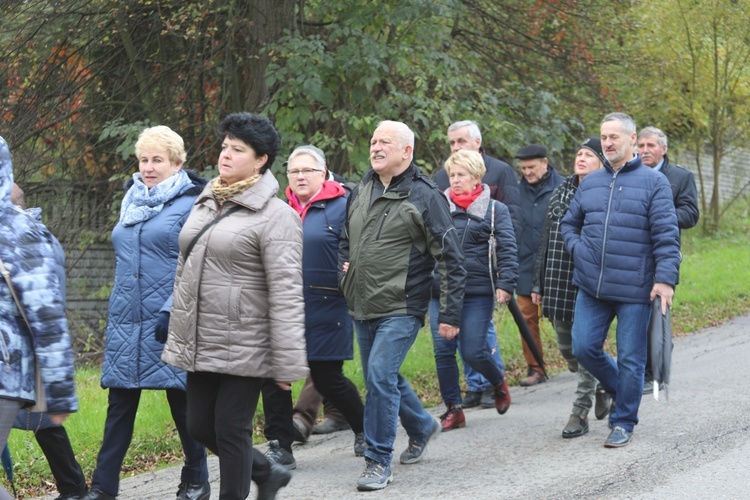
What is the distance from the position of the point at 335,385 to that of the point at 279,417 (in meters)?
0.41

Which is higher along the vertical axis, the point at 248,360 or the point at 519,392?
the point at 248,360

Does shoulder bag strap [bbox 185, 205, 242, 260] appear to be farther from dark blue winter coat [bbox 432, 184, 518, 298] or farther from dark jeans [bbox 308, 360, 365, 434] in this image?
dark blue winter coat [bbox 432, 184, 518, 298]

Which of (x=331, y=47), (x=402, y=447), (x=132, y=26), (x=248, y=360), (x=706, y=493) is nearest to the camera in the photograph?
→ (x=248, y=360)

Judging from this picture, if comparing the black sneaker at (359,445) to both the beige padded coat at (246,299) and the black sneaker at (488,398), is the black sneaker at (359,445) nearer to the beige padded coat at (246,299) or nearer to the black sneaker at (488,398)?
the black sneaker at (488,398)

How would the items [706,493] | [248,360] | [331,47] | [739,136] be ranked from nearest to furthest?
[248,360], [706,493], [331,47], [739,136]

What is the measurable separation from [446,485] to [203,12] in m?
8.01

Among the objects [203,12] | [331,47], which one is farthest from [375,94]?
[203,12]

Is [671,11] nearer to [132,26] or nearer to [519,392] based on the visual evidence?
[132,26]

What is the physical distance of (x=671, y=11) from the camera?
65.0 ft

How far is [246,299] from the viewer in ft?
15.5

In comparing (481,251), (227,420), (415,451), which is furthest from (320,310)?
(227,420)

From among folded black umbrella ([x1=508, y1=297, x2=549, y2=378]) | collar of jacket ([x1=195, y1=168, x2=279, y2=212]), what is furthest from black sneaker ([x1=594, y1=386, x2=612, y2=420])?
collar of jacket ([x1=195, y1=168, x2=279, y2=212])

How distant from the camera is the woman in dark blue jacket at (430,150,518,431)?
7387 mm

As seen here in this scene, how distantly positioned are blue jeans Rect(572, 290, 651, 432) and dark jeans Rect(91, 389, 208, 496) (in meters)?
2.62
